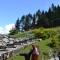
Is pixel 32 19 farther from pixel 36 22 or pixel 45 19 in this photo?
pixel 45 19

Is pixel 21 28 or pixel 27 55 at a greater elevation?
pixel 21 28

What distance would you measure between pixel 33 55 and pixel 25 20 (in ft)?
291

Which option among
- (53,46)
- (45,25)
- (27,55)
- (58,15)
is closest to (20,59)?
(27,55)

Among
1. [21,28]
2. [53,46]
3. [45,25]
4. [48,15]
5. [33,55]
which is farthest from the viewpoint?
[21,28]

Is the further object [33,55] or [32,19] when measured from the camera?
[32,19]

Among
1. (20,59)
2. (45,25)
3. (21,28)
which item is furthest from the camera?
(21,28)

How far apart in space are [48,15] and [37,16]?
729cm

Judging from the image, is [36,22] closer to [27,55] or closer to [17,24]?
[17,24]

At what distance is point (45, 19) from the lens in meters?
80.4

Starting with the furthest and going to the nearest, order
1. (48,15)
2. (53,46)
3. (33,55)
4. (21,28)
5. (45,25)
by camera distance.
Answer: (21,28) → (48,15) → (45,25) → (53,46) → (33,55)

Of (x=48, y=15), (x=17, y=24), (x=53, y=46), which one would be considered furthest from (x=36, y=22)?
(x=53, y=46)

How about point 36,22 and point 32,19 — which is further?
point 32,19

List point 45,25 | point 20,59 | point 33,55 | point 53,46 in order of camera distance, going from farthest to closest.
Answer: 1. point 45,25
2. point 53,46
3. point 20,59
4. point 33,55

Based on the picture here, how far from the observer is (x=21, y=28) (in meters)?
90.9
